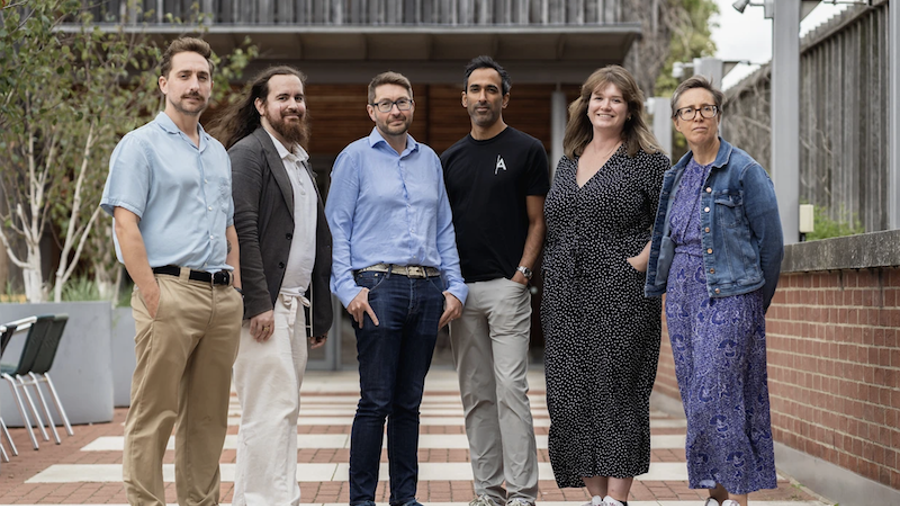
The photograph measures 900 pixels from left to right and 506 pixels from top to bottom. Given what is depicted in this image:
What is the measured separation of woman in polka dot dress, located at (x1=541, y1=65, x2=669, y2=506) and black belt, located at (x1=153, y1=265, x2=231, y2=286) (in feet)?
4.60

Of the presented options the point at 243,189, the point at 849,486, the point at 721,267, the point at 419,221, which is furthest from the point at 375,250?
the point at 849,486

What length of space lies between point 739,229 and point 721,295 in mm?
260

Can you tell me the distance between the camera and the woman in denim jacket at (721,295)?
4215mm

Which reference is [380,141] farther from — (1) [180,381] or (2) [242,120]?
(1) [180,381]

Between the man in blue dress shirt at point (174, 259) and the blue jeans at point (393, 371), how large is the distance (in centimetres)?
65

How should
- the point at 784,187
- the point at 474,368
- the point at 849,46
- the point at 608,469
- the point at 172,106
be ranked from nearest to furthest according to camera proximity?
the point at 172,106 → the point at 608,469 → the point at 474,368 → the point at 784,187 → the point at 849,46

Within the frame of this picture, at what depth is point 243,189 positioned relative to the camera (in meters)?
4.36

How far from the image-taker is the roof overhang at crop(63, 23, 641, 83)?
39.7 feet

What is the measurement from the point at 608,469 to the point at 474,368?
78cm

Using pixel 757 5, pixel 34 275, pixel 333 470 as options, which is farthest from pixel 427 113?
pixel 333 470

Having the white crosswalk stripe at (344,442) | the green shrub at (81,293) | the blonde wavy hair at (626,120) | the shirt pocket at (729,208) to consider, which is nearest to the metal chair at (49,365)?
the white crosswalk stripe at (344,442)

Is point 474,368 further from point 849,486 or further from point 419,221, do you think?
point 849,486

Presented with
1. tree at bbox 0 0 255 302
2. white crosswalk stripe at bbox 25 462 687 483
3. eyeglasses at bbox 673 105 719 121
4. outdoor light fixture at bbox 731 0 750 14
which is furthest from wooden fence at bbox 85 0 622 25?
eyeglasses at bbox 673 105 719 121

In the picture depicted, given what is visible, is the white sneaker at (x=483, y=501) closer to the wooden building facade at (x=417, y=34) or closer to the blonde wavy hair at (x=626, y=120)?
the blonde wavy hair at (x=626, y=120)
